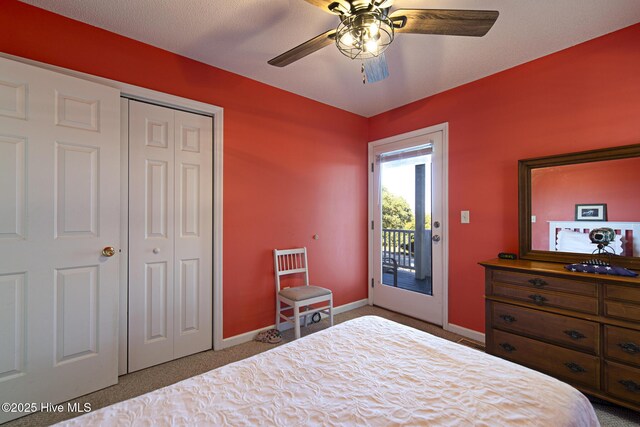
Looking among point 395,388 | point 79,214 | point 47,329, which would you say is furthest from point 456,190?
point 47,329

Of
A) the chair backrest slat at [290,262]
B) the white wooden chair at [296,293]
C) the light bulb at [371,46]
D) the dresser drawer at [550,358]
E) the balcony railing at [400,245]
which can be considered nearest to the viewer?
the light bulb at [371,46]

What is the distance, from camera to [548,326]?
1946mm

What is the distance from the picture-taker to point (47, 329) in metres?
1.77

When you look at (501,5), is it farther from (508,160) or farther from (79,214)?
(79,214)

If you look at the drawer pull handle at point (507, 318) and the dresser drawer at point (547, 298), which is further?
the drawer pull handle at point (507, 318)

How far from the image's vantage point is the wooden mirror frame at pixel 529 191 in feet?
6.55

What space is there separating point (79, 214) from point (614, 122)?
3805 mm

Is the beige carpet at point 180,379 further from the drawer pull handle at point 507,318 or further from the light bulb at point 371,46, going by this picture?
the light bulb at point 371,46

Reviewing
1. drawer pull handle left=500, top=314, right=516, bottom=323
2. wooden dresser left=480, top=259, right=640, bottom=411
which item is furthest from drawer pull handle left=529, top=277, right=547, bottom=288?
drawer pull handle left=500, top=314, right=516, bottom=323

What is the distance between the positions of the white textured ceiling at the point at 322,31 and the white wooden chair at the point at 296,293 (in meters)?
1.79

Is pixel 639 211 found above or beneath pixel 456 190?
beneath

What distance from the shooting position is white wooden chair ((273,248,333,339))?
2.67 meters

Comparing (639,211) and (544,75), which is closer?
(639,211)

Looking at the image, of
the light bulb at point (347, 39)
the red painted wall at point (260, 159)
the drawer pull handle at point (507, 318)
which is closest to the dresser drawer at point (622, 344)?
the drawer pull handle at point (507, 318)
